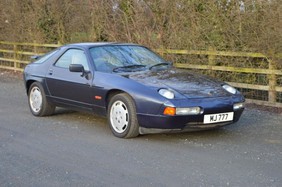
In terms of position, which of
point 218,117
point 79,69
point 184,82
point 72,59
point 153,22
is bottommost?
point 218,117

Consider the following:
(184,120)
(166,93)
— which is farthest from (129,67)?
(184,120)

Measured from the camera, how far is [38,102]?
822cm

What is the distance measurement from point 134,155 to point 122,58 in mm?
2143

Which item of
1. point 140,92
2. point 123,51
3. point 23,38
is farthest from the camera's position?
point 23,38

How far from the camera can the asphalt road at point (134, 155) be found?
475 centimetres

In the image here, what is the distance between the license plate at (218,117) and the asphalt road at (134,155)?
0.31 metres

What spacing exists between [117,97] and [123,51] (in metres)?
1.25

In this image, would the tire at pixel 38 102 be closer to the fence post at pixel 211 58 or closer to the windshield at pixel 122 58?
the windshield at pixel 122 58

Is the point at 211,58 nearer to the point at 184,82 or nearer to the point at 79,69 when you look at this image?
the point at 184,82

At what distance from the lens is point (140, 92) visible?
6.22 meters

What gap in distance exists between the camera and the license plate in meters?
6.11

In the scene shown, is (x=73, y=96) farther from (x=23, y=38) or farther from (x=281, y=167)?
(x=23, y=38)

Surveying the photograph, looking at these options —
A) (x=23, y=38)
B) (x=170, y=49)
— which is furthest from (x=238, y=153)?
(x=23, y=38)

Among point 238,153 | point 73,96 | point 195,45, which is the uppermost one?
point 195,45
